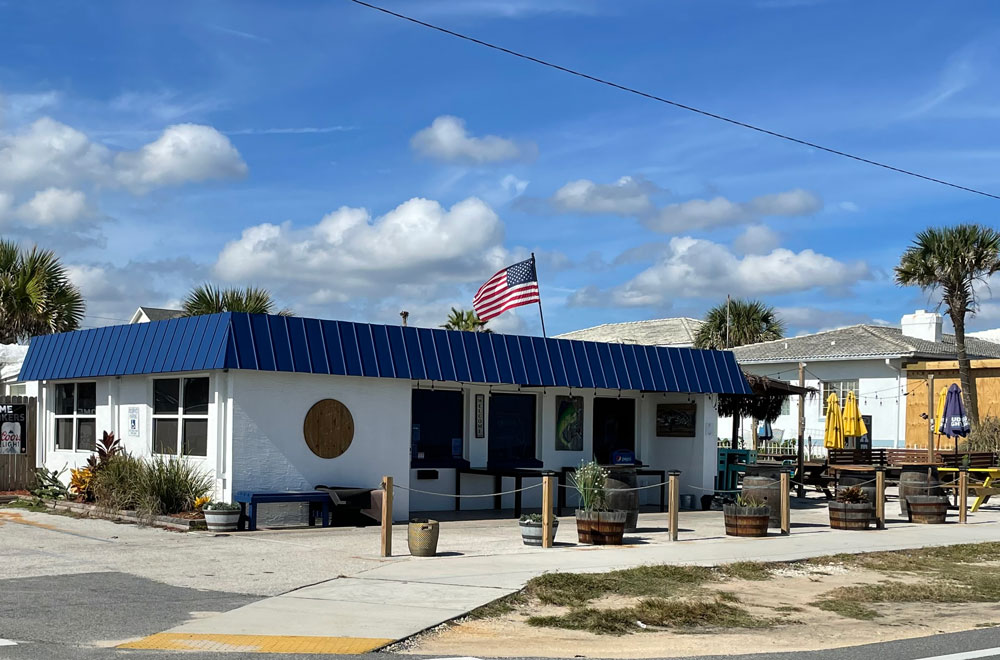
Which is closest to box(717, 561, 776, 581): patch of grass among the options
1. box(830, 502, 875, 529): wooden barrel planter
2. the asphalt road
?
the asphalt road

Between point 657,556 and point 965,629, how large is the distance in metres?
5.27

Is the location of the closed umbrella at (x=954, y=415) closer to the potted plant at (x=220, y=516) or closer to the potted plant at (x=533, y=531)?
the potted plant at (x=533, y=531)

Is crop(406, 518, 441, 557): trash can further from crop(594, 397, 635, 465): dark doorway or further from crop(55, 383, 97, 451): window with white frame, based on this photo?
crop(594, 397, 635, 465): dark doorway

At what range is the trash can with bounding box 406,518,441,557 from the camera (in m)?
14.6

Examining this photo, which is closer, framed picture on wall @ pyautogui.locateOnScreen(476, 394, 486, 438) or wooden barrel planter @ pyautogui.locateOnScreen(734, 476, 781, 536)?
wooden barrel planter @ pyautogui.locateOnScreen(734, 476, 781, 536)

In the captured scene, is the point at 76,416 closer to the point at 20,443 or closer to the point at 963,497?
the point at 20,443

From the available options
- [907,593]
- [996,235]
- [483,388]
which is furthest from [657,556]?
[996,235]

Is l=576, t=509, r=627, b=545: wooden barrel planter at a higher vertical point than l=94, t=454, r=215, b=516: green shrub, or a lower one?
lower

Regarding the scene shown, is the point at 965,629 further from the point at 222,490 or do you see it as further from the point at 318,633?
the point at 222,490

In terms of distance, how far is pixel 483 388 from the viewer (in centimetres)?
2273

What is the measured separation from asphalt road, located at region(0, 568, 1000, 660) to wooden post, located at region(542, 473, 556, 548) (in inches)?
224

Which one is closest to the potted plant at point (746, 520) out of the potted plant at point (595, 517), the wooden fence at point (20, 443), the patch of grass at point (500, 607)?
the potted plant at point (595, 517)

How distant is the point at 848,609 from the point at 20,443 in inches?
745

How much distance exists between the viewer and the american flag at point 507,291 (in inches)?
945
